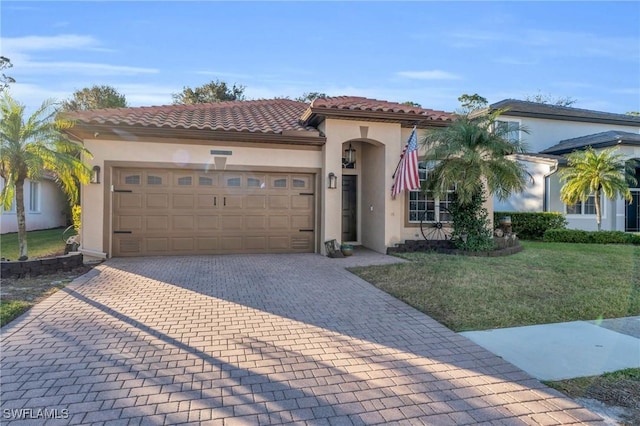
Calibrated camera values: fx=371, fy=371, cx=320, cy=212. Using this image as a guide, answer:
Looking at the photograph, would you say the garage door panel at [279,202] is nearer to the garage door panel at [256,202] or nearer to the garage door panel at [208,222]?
the garage door panel at [256,202]

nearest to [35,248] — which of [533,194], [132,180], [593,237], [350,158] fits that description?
[132,180]

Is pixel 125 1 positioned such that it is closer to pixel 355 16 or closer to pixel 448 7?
pixel 355 16

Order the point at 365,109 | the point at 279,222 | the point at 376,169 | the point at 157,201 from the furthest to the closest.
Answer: the point at 376,169 < the point at 279,222 < the point at 365,109 < the point at 157,201

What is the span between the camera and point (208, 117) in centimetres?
1160

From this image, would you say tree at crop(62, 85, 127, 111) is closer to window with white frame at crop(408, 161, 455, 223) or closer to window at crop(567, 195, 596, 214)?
window with white frame at crop(408, 161, 455, 223)

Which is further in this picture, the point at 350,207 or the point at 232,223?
the point at 350,207

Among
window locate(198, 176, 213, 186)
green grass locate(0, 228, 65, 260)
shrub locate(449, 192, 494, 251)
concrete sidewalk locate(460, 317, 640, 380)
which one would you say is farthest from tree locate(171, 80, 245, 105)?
concrete sidewalk locate(460, 317, 640, 380)

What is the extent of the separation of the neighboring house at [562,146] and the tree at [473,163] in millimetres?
5997

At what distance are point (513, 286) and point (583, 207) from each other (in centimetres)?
1338

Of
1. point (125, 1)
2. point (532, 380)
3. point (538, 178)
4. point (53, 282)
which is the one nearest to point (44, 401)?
point (532, 380)

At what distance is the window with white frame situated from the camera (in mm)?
11555

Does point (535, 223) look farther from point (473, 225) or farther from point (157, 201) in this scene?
point (157, 201)

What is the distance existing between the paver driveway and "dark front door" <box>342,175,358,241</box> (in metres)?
6.41

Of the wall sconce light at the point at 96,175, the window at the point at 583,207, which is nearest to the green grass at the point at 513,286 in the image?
the wall sconce light at the point at 96,175
